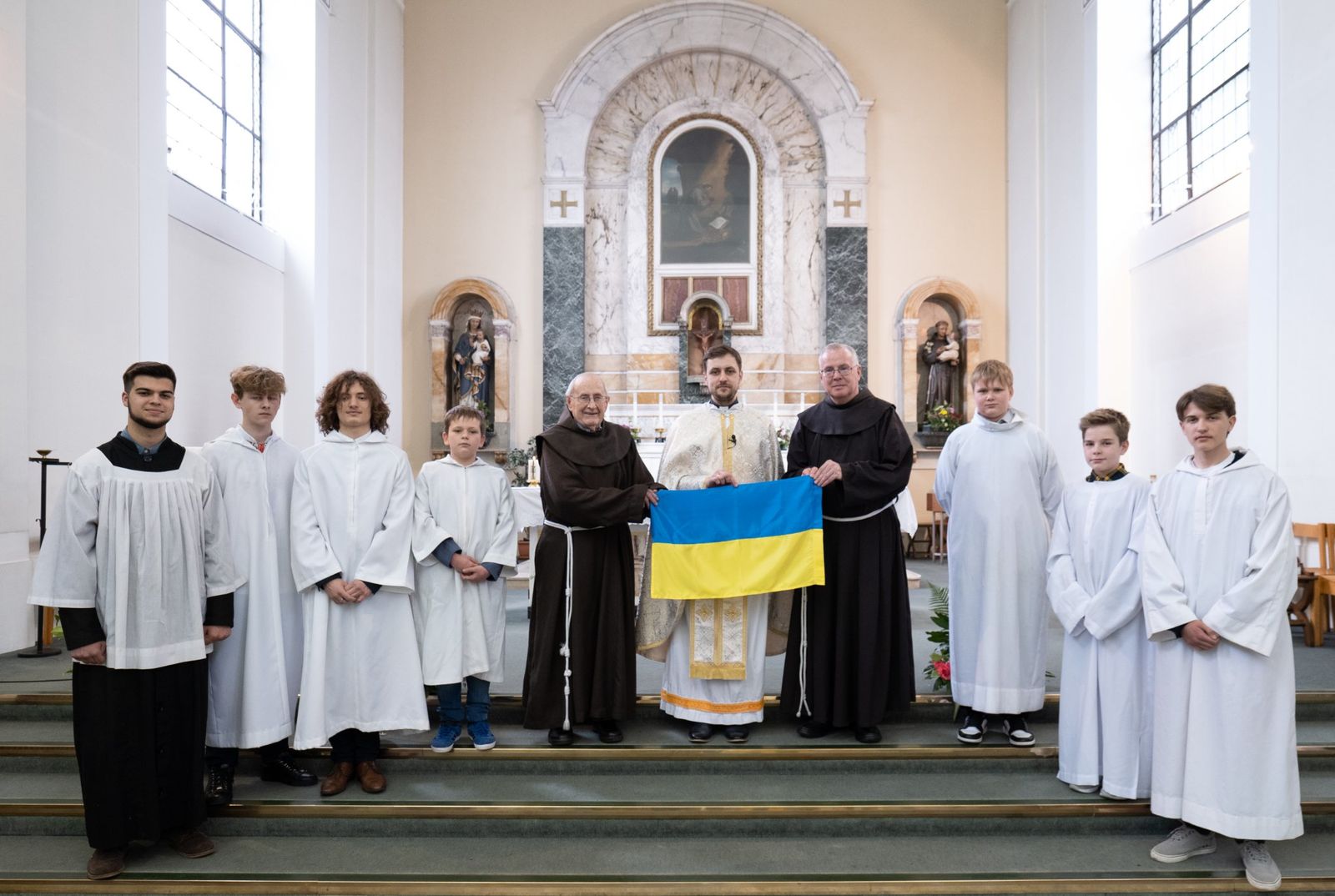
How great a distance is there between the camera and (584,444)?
4.59m

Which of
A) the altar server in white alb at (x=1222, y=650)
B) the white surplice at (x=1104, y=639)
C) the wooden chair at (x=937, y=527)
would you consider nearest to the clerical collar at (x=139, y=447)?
the white surplice at (x=1104, y=639)

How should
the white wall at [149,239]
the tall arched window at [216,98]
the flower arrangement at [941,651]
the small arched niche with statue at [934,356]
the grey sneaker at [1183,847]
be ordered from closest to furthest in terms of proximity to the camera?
the grey sneaker at [1183,847], the flower arrangement at [941,651], the white wall at [149,239], the tall arched window at [216,98], the small arched niche with statue at [934,356]

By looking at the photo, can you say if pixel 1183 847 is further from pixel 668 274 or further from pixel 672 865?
pixel 668 274

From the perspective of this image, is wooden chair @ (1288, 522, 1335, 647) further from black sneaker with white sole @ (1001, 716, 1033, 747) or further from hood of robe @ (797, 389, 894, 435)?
hood of robe @ (797, 389, 894, 435)

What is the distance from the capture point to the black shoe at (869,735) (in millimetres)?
A: 4492

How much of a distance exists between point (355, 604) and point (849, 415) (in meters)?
2.56

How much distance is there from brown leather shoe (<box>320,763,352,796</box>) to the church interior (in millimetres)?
116

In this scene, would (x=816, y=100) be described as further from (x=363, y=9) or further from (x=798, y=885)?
(x=798, y=885)

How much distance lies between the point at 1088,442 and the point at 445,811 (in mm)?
3219

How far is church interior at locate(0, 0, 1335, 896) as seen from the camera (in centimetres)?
394

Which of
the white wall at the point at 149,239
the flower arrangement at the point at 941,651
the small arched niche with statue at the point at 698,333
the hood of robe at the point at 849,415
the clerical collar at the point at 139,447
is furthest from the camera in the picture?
the small arched niche with statue at the point at 698,333

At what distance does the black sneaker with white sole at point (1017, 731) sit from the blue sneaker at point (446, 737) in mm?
2683

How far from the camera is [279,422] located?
10188mm

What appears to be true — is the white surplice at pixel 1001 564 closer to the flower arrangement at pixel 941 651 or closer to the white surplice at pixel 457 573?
the flower arrangement at pixel 941 651
